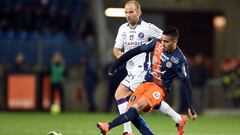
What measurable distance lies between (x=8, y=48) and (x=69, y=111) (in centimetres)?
329

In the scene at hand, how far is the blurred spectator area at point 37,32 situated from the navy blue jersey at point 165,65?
15753 millimetres

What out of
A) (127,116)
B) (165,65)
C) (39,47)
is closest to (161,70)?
(165,65)

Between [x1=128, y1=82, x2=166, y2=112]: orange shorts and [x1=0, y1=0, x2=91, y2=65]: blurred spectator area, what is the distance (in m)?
15.9

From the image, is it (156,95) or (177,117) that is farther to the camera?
(177,117)

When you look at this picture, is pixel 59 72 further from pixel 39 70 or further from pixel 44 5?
pixel 44 5

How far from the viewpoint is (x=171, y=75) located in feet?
38.8

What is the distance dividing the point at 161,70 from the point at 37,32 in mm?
16692

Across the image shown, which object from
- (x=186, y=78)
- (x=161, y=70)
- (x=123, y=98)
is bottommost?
(x=123, y=98)

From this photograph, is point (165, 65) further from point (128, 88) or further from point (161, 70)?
point (128, 88)

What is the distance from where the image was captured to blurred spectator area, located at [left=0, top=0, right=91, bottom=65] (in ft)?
90.6

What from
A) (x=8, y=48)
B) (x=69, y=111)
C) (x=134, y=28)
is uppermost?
(x=134, y=28)

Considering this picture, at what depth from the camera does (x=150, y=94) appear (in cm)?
1153

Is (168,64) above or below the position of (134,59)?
above

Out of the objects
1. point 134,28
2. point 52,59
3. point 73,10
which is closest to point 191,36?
point 73,10
